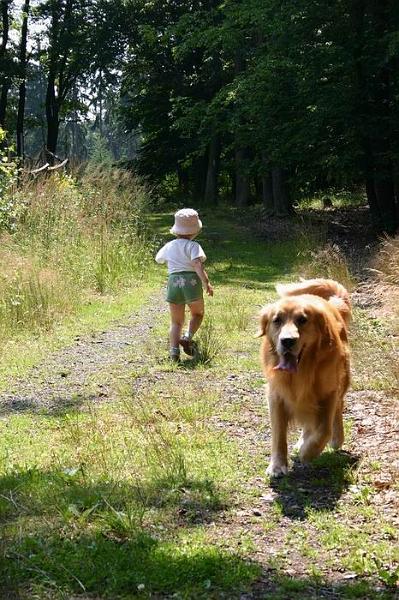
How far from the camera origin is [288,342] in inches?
189

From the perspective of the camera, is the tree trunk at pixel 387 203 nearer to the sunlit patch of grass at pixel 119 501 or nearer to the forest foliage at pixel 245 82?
the forest foliage at pixel 245 82

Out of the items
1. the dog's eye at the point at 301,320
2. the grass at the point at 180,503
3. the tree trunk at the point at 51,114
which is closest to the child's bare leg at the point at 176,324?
the grass at the point at 180,503

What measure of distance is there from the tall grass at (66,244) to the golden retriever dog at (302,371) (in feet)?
16.6

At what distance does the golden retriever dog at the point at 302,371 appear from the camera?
16.1 ft

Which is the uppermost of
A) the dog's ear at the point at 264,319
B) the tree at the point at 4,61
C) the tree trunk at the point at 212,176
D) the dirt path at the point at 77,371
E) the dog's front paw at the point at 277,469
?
the tree at the point at 4,61

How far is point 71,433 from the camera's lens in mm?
5645

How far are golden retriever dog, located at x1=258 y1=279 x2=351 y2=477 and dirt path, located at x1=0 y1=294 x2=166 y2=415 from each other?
2.25 metres

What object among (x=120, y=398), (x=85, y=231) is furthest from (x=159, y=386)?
(x=85, y=231)

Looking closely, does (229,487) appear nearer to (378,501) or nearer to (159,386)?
(378,501)

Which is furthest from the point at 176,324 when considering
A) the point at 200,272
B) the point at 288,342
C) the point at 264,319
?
the point at 288,342

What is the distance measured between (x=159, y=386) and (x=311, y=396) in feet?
8.33

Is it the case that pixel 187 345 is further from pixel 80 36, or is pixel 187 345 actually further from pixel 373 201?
pixel 80 36

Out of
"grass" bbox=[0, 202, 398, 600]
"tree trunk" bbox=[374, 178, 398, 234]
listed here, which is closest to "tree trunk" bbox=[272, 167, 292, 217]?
"tree trunk" bbox=[374, 178, 398, 234]

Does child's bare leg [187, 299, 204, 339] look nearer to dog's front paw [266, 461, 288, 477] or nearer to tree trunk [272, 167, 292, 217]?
dog's front paw [266, 461, 288, 477]
